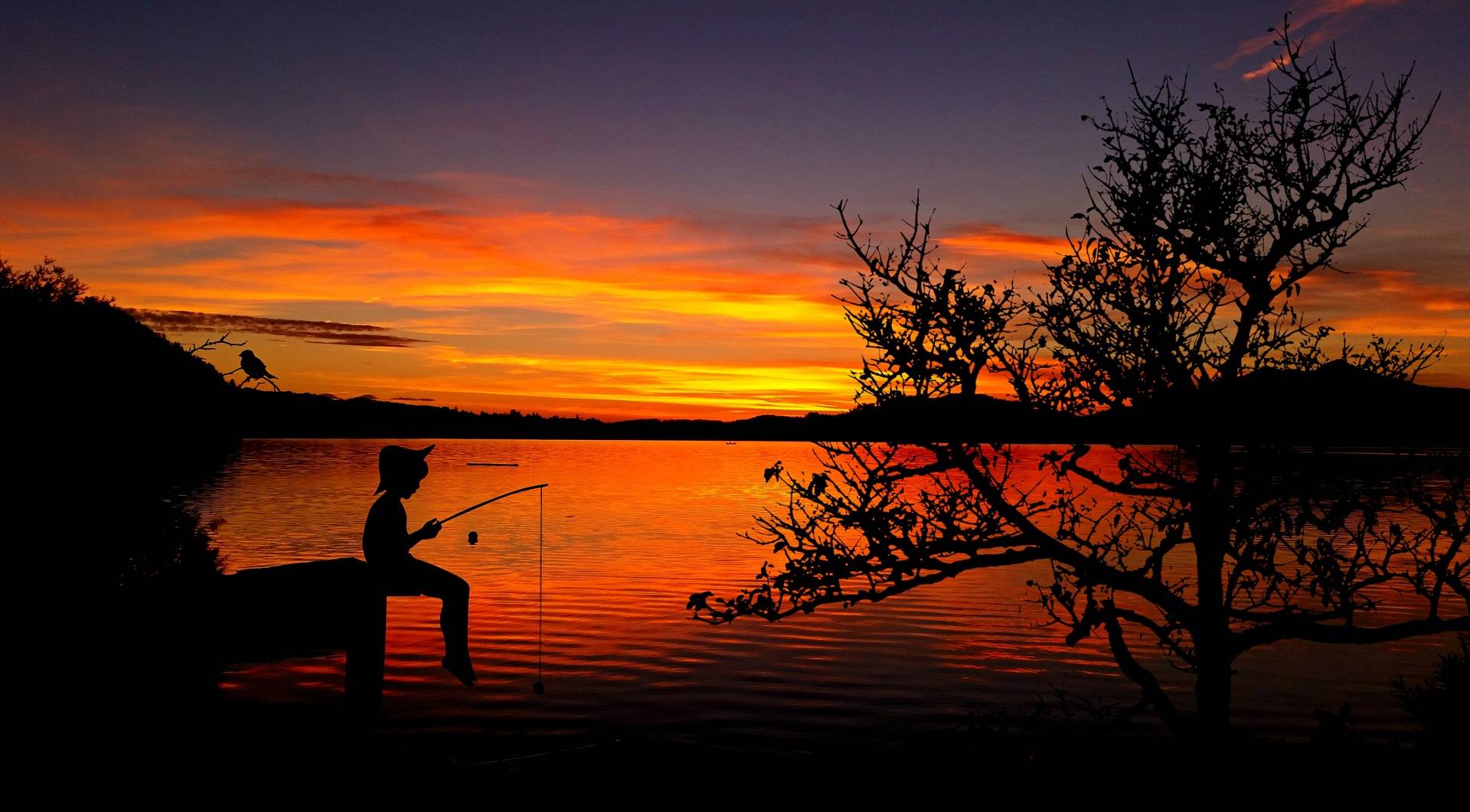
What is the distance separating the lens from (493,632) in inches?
1174

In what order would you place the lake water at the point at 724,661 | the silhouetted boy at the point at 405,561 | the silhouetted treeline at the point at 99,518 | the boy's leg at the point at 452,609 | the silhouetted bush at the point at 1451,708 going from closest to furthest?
the silhouetted treeline at the point at 99,518 < the silhouetted boy at the point at 405,561 < the boy's leg at the point at 452,609 < the silhouetted bush at the point at 1451,708 < the lake water at the point at 724,661

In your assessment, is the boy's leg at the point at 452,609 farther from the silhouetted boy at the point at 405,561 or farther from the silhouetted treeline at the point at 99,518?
the silhouetted treeline at the point at 99,518

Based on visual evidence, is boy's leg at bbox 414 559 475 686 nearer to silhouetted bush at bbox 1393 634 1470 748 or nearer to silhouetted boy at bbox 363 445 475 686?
silhouetted boy at bbox 363 445 475 686

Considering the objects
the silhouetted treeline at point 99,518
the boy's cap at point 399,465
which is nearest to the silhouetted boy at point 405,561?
the boy's cap at point 399,465

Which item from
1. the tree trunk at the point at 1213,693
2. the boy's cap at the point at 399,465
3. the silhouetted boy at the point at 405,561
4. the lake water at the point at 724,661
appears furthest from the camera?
the lake water at the point at 724,661

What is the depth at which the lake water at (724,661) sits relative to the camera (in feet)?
71.2

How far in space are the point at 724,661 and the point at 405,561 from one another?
631 inches

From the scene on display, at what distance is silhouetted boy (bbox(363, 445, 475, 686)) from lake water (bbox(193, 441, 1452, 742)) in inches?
326

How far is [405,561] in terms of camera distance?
12.2 metres

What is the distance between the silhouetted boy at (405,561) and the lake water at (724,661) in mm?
8271

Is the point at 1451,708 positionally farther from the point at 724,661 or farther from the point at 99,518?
the point at 99,518

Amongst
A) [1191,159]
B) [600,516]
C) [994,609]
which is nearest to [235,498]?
[600,516]

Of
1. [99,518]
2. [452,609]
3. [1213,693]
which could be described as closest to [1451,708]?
[1213,693]

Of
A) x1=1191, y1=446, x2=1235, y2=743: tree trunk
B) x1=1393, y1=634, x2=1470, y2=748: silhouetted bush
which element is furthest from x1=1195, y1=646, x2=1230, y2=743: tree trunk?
x1=1393, y1=634, x2=1470, y2=748: silhouetted bush
